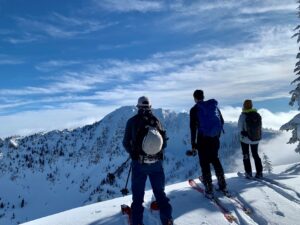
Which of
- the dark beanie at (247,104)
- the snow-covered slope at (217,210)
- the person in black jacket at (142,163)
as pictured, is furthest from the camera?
the dark beanie at (247,104)

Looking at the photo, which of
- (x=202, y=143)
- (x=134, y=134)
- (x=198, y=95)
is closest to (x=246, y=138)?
(x=202, y=143)

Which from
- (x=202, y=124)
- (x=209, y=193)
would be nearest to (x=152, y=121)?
(x=202, y=124)

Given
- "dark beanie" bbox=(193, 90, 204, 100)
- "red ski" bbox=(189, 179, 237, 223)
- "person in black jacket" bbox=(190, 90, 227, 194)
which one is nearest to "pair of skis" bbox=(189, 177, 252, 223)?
"red ski" bbox=(189, 179, 237, 223)

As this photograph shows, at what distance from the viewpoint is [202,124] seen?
1159 cm

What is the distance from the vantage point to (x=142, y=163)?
9.41 meters

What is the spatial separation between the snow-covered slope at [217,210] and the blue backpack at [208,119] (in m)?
1.94

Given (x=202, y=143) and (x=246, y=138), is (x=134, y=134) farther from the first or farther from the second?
(x=246, y=138)

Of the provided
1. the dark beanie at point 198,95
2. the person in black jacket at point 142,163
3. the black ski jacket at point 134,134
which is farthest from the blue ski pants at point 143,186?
the dark beanie at point 198,95

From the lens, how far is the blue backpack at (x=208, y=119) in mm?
11578

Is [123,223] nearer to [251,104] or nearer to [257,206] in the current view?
[257,206]

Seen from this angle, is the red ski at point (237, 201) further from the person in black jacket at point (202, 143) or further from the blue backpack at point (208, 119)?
the blue backpack at point (208, 119)

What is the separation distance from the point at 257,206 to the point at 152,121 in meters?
3.91

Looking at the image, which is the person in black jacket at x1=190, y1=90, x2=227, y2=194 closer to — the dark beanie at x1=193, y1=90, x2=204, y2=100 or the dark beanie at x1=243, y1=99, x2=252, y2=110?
the dark beanie at x1=193, y1=90, x2=204, y2=100

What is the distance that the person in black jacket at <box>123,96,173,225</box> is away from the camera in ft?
31.0
